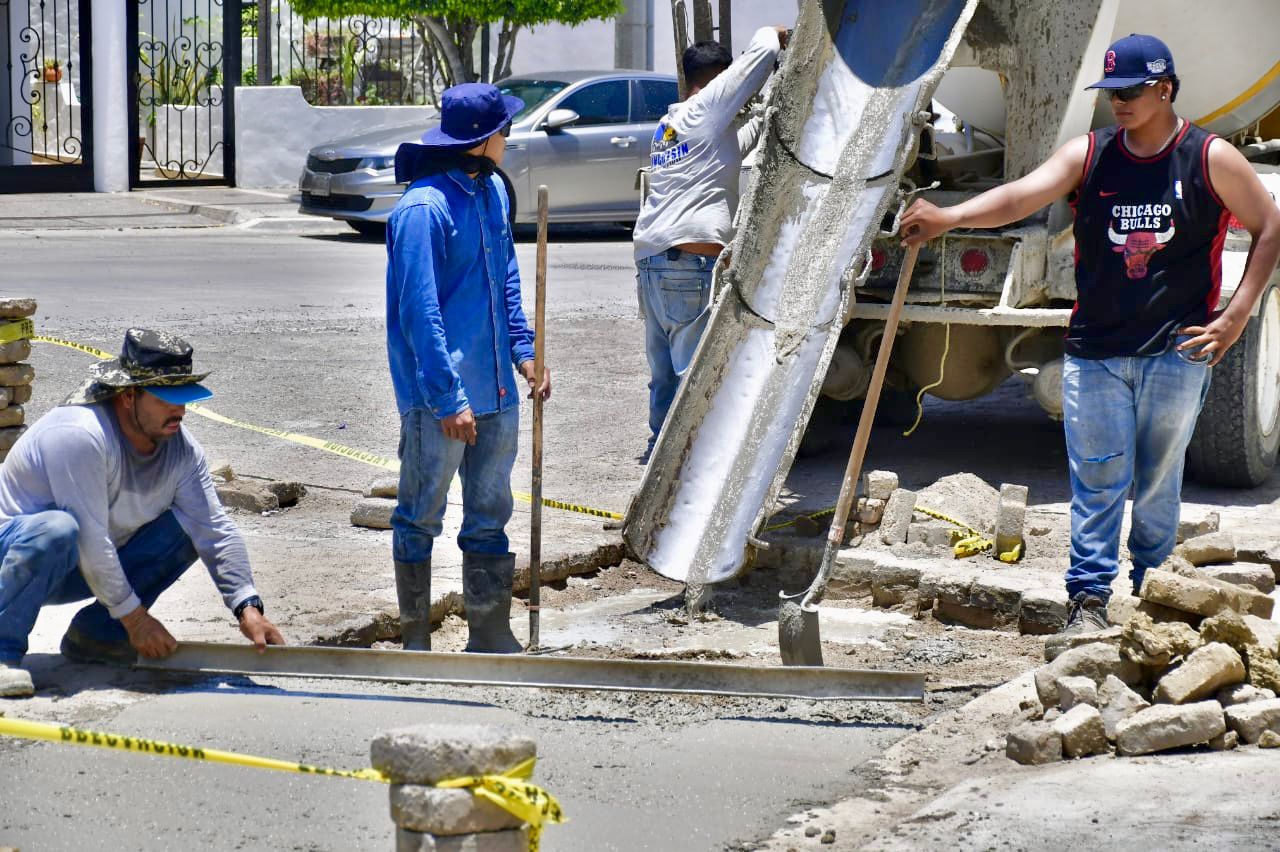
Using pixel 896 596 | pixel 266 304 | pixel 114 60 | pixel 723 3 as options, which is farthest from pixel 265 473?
pixel 114 60

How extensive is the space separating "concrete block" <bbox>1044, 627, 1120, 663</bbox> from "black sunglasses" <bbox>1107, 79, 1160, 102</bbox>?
1.65m

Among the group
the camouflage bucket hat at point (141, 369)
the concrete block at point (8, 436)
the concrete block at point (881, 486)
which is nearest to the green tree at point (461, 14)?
the concrete block at point (8, 436)

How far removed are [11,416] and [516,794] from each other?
5.44 m

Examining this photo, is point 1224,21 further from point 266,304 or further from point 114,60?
point 114,60

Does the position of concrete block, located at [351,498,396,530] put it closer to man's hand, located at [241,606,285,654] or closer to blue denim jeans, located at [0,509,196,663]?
blue denim jeans, located at [0,509,196,663]

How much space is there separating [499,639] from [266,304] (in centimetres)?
749

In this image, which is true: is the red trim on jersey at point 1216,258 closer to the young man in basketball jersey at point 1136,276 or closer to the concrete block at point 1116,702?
the young man in basketball jersey at point 1136,276

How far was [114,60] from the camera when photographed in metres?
20.3

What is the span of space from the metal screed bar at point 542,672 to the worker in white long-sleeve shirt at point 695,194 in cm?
274

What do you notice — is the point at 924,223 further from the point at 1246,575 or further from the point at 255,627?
the point at 255,627

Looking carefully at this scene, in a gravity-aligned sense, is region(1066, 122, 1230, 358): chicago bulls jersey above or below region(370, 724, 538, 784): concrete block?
above

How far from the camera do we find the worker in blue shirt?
542cm

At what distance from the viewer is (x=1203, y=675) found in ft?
15.4

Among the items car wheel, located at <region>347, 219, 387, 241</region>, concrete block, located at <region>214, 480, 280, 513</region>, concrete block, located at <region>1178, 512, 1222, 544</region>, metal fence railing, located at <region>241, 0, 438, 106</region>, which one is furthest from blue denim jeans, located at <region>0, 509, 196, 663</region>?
metal fence railing, located at <region>241, 0, 438, 106</region>
